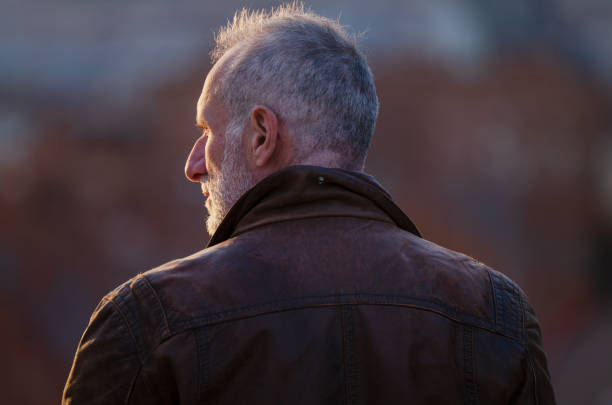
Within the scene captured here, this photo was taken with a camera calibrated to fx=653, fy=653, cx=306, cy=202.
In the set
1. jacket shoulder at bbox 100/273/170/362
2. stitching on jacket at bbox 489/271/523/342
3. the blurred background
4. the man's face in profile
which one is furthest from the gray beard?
the blurred background

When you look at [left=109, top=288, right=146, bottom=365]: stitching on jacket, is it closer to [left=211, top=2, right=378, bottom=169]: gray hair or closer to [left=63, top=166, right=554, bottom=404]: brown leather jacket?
[left=63, top=166, right=554, bottom=404]: brown leather jacket

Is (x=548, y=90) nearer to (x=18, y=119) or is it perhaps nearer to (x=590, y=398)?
(x=590, y=398)

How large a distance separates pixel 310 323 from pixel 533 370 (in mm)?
487

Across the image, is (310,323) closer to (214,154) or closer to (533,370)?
(533,370)

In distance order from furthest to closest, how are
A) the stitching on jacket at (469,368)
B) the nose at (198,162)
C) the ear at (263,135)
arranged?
the nose at (198,162) < the ear at (263,135) < the stitching on jacket at (469,368)

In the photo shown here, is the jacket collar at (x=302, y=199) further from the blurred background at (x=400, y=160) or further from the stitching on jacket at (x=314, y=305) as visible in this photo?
the blurred background at (x=400, y=160)

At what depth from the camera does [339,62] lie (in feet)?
5.11

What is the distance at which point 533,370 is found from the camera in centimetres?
134

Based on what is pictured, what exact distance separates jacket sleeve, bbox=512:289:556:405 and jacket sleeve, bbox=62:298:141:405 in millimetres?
761

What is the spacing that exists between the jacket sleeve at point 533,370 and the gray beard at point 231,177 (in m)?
0.69

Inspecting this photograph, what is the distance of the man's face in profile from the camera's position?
1.58m

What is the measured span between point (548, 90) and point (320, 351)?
919cm

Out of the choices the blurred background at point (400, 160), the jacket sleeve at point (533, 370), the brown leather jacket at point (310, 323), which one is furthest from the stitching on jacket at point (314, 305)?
the blurred background at point (400, 160)

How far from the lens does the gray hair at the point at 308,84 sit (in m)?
1.49
